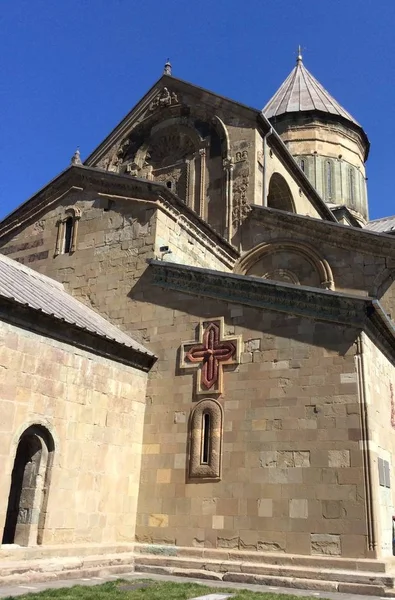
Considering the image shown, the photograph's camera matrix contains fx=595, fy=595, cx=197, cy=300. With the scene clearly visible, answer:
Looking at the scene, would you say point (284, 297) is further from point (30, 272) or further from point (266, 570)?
point (30, 272)

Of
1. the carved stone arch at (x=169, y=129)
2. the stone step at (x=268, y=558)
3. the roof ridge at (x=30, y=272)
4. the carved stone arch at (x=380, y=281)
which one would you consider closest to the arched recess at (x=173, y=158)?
the carved stone arch at (x=169, y=129)

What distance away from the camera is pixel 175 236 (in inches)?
507

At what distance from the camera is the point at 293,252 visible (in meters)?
14.8

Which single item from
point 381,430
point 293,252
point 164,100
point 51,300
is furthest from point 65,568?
point 164,100

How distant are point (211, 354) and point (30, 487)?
3.70 meters

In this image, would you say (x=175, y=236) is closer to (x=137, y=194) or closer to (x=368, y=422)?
(x=137, y=194)

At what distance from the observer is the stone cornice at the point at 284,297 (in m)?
9.41

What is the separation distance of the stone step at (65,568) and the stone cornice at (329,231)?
8462 mm

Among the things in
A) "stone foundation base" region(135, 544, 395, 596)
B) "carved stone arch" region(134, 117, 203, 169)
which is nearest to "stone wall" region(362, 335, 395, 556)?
"stone foundation base" region(135, 544, 395, 596)

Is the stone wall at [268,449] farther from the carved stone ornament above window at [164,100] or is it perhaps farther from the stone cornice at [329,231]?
the carved stone ornament above window at [164,100]

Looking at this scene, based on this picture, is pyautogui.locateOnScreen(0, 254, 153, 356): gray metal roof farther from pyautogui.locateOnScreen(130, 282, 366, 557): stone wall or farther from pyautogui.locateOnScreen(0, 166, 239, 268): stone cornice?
pyautogui.locateOnScreen(0, 166, 239, 268): stone cornice

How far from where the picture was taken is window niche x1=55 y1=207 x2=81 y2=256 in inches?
523

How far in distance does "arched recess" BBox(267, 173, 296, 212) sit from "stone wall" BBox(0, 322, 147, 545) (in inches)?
368

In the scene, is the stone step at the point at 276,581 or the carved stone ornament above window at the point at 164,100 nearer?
the stone step at the point at 276,581
